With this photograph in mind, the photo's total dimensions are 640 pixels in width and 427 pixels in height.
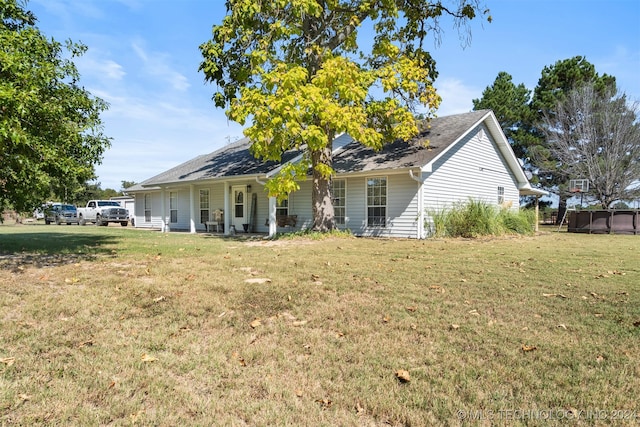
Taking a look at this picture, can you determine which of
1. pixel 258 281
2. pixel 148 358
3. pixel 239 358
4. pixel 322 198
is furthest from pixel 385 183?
pixel 148 358

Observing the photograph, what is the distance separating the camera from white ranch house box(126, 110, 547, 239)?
48.6 ft

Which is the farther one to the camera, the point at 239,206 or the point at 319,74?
the point at 239,206

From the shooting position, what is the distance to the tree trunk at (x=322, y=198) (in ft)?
45.6

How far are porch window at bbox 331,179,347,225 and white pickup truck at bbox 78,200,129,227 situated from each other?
19.9 m

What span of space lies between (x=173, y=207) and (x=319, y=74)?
50.2 ft

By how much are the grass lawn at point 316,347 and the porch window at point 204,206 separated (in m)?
14.9

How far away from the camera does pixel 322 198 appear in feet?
46.2

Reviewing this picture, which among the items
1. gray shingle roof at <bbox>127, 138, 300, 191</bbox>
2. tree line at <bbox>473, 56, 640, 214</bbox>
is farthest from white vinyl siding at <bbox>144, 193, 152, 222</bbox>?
tree line at <bbox>473, 56, 640, 214</bbox>

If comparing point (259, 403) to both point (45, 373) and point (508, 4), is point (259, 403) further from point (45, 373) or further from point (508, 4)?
point (508, 4)

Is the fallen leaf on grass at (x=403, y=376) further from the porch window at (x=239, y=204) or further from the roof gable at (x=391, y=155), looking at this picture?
the porch window at (x=239, y=204)

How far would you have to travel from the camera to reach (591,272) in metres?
6.97

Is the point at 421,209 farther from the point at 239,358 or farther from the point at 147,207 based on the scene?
the point at 147,207

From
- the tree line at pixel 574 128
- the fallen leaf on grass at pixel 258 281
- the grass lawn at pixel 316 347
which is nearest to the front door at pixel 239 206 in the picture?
the grass lawn at pixel 316 347

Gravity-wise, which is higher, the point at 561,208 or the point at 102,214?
the point at 561,208
